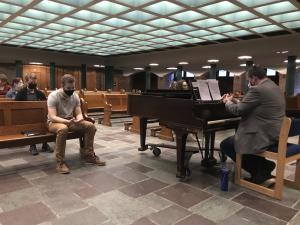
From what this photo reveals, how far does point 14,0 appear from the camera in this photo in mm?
6625

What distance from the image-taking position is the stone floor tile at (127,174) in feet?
10.0

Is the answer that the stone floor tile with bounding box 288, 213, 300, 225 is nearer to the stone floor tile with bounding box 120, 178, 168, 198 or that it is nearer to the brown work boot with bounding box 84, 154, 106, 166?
the stone floor tile with bounding box 120, 178, 168, 198

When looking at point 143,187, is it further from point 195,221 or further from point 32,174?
point 32,174

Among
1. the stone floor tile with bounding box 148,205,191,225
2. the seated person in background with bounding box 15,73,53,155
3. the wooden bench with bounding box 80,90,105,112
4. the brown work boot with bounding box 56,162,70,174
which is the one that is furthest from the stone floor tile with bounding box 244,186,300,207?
the wooden bench with bounding box 80,90,105,112

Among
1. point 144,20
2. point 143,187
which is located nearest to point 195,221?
point 143,187

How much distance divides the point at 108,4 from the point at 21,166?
17.2 ft

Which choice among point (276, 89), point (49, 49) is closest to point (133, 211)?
point (276, 89)

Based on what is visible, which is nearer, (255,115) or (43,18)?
(255,115)

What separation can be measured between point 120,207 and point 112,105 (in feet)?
18.3

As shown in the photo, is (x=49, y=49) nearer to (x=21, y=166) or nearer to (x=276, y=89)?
(x=21, y=166)

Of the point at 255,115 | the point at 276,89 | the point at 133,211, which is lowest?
the point at 133,211

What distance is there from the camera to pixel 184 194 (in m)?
2.66

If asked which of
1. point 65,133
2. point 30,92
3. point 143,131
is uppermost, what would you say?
point 30,92

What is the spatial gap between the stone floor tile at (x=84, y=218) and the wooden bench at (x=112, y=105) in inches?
198
